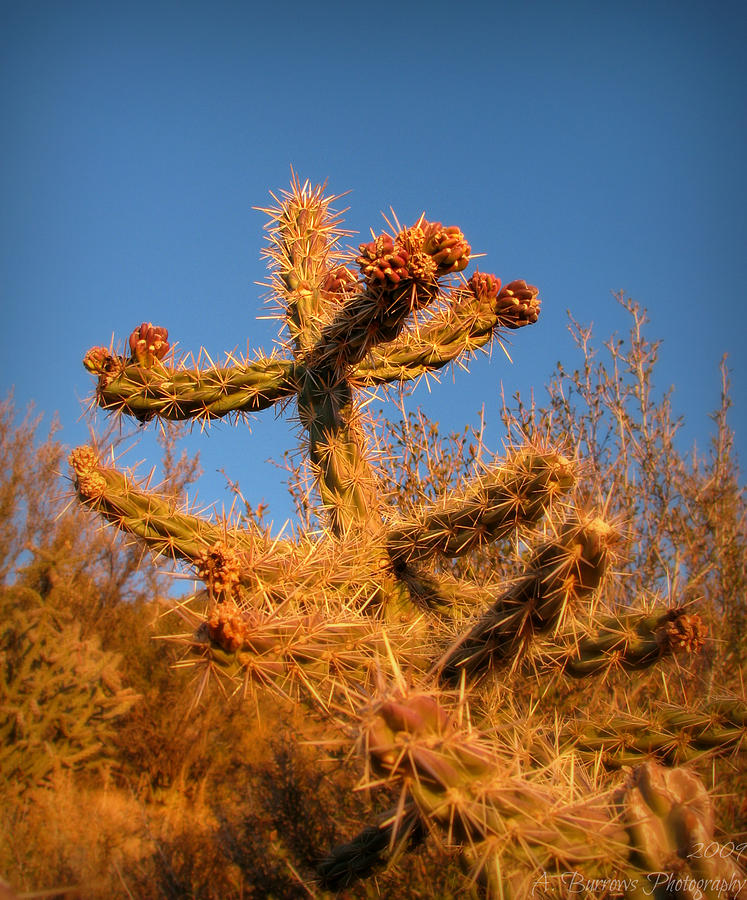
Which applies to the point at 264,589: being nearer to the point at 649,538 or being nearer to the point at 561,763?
the point at 561,763

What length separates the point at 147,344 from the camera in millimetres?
3227

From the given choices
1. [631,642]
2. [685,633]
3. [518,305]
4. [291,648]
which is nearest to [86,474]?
[291,648]

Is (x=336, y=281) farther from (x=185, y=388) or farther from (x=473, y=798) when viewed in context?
(x=473, y=798)

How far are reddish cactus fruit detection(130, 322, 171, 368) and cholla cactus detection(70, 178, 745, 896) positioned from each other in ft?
0.03

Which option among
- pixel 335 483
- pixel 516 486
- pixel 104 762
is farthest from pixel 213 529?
pixel 104 762

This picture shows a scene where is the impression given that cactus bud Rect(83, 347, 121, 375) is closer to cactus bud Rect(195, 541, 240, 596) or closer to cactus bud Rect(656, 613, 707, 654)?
cactus bud Rect(195, 541, 240, 596)

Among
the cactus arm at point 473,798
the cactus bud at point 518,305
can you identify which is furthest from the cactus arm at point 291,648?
the cactus bud at point 518,305

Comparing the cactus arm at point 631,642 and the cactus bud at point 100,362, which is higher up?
the cactus bud at point 100,362

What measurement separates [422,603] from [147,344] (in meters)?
1.74

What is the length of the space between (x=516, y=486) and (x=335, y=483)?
89cm

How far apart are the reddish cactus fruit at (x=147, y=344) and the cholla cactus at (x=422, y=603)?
1 centimetres

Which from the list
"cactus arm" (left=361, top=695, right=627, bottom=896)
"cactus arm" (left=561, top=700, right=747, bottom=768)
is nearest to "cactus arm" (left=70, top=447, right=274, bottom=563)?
"cactus arm" (left=361, top=695, right=627, bottom=896)

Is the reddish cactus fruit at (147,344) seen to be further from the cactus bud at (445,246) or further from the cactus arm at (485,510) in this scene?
the cactus bud at (445,246)

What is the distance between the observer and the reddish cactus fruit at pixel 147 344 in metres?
3.22
